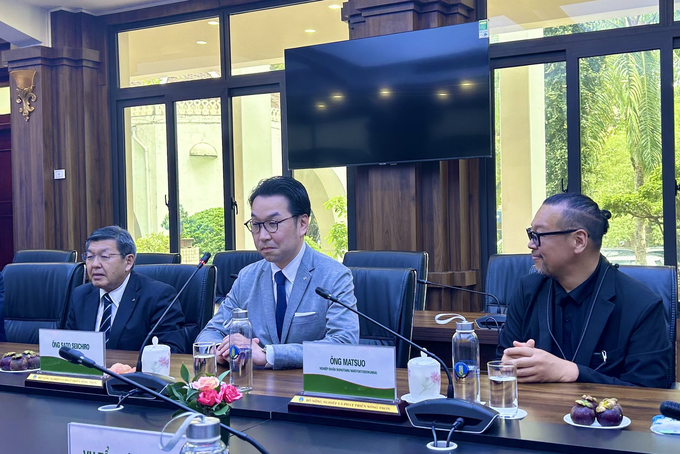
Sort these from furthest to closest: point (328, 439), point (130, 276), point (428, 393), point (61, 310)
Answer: point (61, 310)
point (130, 276)
point (428, 393)
point (328, 439)

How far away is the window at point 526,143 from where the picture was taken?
4531 millimetres

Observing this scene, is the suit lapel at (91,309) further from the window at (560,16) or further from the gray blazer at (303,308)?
the window at (560,16)

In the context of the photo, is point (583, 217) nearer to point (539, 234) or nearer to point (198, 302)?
point (539, 234)

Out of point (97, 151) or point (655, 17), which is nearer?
point (655, 17)

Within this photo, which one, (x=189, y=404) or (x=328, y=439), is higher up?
(x=189, y=404)

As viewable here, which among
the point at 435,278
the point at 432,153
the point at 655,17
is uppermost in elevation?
the point at 655,17

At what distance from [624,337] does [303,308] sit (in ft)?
3.13

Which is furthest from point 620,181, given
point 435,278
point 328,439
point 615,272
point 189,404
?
point 189,404

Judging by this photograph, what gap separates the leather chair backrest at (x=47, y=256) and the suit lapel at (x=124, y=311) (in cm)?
110

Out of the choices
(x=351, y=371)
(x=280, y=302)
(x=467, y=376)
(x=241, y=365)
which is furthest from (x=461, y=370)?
(x=280, y=302)

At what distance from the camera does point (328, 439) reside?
141 cm

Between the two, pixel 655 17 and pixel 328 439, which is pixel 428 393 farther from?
pixel 655 17

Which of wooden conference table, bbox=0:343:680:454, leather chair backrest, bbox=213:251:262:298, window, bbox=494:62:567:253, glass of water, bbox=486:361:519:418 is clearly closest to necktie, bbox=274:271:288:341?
wooden conference table, bbox=0:343:680:454

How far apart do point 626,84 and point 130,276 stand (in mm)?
3107
